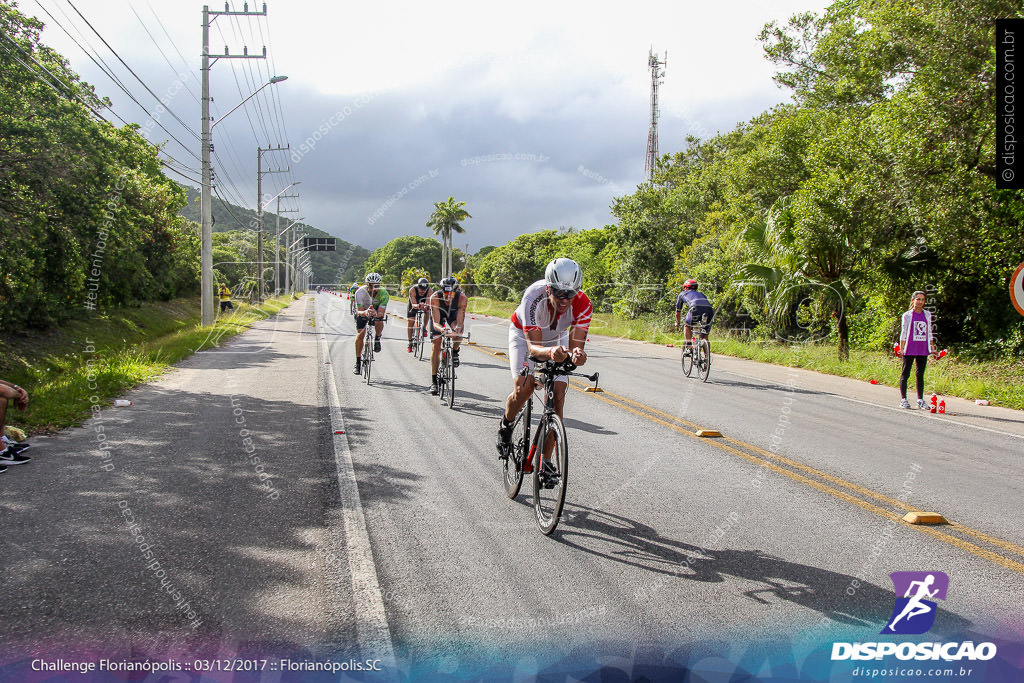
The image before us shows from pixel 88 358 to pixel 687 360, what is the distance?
14.6m

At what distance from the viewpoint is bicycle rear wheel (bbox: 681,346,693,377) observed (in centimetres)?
1441

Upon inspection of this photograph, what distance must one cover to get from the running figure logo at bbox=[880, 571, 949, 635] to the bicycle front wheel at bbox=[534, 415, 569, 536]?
2.08m

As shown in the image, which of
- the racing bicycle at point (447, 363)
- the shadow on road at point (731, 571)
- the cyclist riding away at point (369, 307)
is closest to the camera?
the shadow on road at point (731, 571)

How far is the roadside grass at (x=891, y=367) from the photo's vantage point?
12.3 meters

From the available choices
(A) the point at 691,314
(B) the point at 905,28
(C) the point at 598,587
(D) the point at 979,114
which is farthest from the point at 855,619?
(B) the point at 905,28

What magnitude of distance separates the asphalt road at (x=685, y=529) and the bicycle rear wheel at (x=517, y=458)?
0.48ft

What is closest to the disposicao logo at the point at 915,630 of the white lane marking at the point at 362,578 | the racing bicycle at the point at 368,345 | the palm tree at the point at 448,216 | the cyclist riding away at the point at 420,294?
the white lane marking at the point at 362,578

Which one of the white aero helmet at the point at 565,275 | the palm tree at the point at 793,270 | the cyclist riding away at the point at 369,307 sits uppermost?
the palm tree at the point at 793,270

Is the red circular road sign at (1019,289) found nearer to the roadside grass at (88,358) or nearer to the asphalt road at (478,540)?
the asphalt road at (478,540)

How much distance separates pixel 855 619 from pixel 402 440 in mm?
5261

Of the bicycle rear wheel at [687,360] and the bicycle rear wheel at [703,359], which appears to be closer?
the bicycle rear wheel at [703,359]

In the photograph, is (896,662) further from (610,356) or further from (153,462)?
(610,356)

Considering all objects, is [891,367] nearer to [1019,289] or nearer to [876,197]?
[876,197]

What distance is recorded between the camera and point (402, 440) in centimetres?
783
